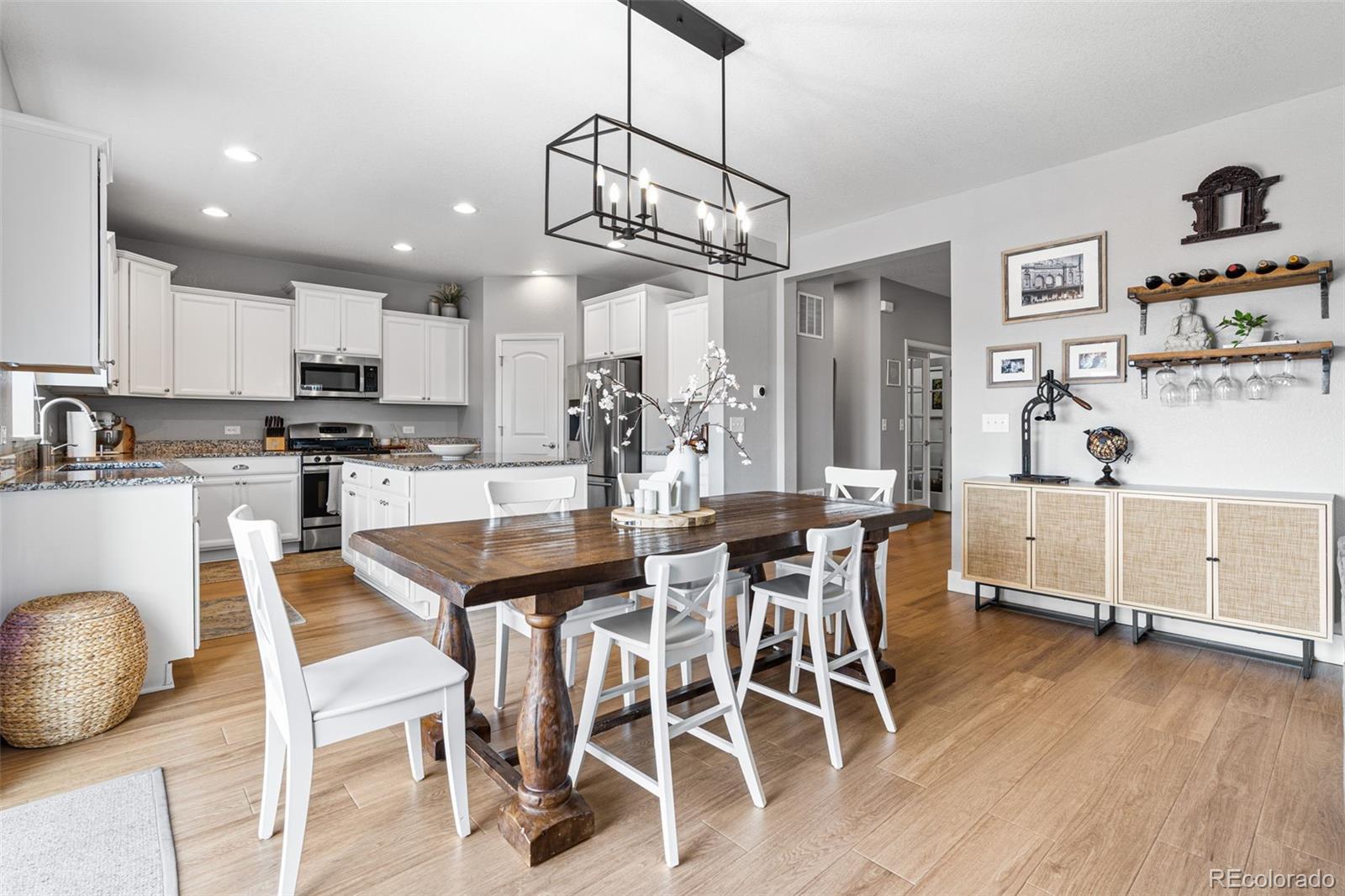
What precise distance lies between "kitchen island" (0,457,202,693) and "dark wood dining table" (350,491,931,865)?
3.67 ft

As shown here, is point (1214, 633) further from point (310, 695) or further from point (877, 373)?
point (877, 373)

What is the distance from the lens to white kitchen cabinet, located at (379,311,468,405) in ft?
20.5

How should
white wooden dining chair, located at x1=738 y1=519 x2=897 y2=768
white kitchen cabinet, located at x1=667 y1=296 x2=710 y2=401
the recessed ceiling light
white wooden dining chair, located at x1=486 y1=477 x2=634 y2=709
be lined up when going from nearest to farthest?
white wooden dining chair, located at x1=738 y1=519 x2=897 y2=768 → white wooden dining chair, located at x1=486 y1=477 x2=634 y2=709 → the recessed ceiling light → white kitchen cabinet, located at x1=667 y1=296 x2=710 y2=401

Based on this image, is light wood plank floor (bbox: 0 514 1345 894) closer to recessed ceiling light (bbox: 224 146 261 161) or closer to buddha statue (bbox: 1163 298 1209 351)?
buddha statue (bbox: 1163 298 1209 351)

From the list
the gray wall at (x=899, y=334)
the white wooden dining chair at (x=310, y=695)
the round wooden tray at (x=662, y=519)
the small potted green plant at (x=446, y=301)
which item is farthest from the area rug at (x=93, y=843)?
the gray wall at (x=899, y=334)

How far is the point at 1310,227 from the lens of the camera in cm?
302

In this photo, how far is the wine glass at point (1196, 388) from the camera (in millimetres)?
3279

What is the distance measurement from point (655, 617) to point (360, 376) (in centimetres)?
537

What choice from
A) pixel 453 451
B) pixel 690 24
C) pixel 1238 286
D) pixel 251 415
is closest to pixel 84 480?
pixel 453 451

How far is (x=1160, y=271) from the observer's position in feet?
11.3

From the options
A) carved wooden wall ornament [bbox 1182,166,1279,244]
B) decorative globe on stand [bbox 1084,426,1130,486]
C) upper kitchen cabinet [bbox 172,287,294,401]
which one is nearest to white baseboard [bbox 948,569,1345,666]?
decorative globe on stand [bbox 1084,426,1130,486]

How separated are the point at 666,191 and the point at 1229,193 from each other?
2.82 m

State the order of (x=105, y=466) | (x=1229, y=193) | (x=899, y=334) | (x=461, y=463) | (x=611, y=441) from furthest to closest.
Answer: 1. (x=899, y=334)
2. (x=611, y=441)
3. (x=461, y=463)
4. (x=105, y=466)
5. (x=1229, y=193)

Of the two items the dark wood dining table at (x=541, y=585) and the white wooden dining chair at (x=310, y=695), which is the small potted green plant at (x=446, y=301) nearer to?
the dark wood dining table at (x=541, y=585)
